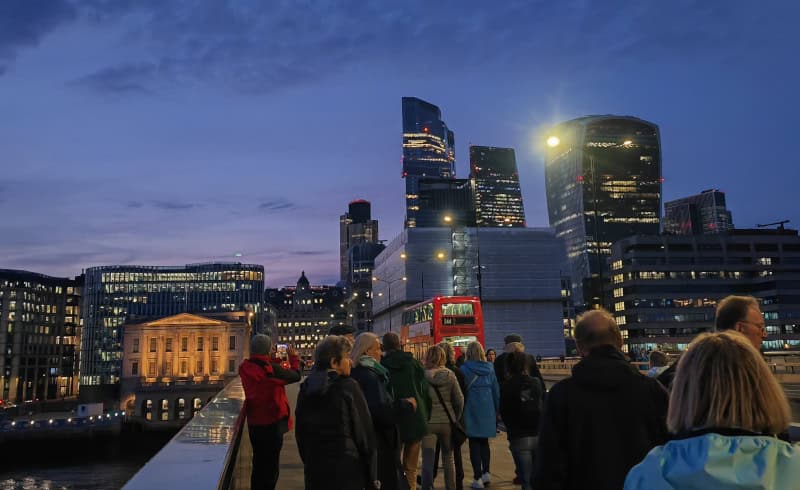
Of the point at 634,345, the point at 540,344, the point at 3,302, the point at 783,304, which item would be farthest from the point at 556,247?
the point at 3,302

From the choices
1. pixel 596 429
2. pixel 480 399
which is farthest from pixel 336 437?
pixel 480 399

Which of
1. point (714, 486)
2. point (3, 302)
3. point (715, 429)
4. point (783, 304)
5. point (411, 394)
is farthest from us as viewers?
point (3, 302)

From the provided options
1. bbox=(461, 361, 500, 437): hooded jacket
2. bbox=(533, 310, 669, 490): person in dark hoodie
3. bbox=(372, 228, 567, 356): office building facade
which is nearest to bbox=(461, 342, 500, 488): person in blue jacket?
bbox=(461, 361, 500, 437): hooded jacket

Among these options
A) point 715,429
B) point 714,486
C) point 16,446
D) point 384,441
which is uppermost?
point 715,429

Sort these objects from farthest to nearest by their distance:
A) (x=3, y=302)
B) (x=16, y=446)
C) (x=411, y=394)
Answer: (x=3, y=302), (x=16, y=446), (x=411, y=394)

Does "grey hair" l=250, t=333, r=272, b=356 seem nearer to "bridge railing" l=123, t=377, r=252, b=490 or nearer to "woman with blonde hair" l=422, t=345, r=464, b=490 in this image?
"bridge railing" l=123, t=377, r=252, b=490

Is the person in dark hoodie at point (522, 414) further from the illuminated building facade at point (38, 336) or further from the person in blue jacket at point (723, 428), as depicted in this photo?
the illuminated building facade at point (38, 336)

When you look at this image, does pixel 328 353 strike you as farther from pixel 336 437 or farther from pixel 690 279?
pixel 690 279

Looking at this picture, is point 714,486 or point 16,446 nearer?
point 714,486

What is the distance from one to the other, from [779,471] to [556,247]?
110m

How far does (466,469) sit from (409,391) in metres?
4.68

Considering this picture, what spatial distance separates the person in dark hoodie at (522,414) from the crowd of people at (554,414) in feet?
0.05

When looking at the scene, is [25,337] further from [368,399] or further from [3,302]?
[368,399]

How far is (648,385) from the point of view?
4.29 meters
